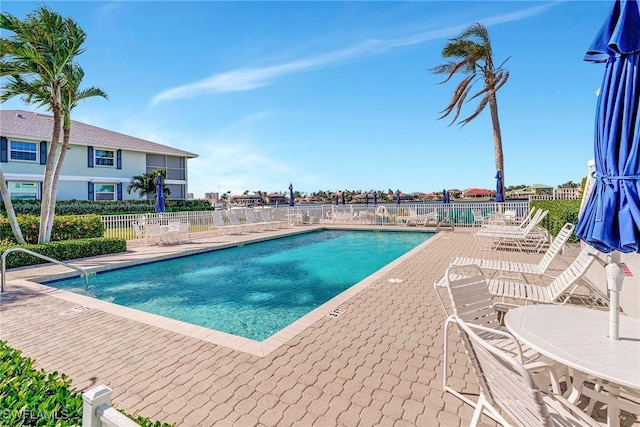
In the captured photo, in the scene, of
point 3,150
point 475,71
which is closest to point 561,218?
point 475,71

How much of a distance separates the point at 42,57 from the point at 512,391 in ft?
41.2

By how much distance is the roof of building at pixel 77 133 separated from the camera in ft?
63.4

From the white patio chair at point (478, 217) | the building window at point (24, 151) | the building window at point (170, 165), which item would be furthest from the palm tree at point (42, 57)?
the white patio chair at point (478, 217)

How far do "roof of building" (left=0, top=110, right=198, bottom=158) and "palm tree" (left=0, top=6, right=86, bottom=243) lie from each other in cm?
1327

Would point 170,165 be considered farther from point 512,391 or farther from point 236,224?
point 512,391

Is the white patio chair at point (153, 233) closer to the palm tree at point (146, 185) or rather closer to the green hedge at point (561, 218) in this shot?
the palm tree at point (146, 185)

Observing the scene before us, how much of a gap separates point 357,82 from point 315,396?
19.0 metres

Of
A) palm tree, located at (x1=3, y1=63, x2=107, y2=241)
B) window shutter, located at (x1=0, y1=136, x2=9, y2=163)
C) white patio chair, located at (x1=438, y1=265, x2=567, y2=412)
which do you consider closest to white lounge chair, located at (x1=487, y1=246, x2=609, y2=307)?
white patio chair, located at (x1=438, y1=265, x2=567, y2=412)

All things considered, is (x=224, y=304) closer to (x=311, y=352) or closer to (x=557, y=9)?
(x=311, y=352)

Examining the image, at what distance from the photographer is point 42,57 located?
28.8 ft

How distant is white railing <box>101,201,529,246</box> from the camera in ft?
42.7

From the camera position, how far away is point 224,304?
638cm

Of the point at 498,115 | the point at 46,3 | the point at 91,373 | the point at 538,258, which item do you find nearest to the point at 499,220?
the point at 538,258

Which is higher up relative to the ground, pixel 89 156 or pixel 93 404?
pixel 89 156
